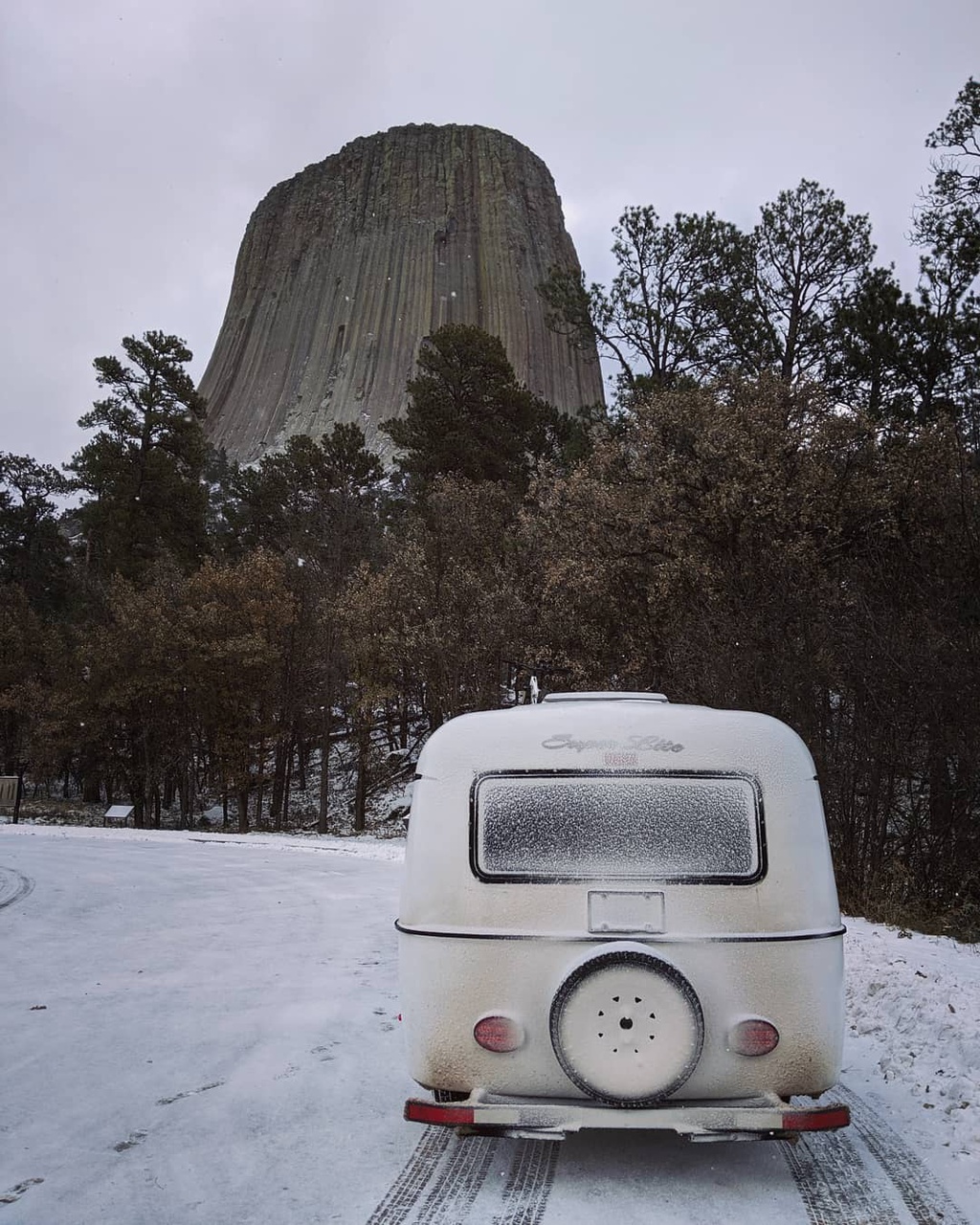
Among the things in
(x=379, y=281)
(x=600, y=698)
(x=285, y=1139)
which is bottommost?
(x=285, y=1139)

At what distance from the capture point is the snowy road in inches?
146

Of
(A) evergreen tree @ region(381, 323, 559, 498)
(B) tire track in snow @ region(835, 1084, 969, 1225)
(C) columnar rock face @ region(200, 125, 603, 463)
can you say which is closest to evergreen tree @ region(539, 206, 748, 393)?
(A) evergreen tree @ region(381, 323, 559, 498)

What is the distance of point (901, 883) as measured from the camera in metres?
10.5

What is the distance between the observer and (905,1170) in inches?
161

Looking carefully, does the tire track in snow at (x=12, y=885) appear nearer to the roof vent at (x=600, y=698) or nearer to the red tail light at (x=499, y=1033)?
the roof vent at (x=600, y=698)

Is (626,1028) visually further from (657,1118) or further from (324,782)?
(324,782)

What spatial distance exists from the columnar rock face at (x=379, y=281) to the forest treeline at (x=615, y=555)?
5556cm

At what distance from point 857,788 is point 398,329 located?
114 metres

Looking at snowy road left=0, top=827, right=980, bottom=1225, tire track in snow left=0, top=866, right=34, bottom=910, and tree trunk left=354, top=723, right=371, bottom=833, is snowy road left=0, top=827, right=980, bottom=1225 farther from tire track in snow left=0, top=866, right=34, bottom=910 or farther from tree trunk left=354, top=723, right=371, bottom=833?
tree trunk left=354, top=723, right=371, bottom=833

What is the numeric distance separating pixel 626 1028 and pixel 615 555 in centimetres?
1597

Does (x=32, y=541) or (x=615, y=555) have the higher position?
(x=32, y=541)

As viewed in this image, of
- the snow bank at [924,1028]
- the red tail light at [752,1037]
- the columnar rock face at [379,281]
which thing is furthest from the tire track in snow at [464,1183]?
the columnar rock face at [379,281]

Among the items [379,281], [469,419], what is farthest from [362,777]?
[379,281]

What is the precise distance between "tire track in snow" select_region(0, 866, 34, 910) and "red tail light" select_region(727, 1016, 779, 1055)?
10000mm
